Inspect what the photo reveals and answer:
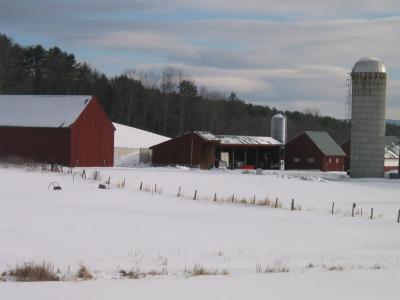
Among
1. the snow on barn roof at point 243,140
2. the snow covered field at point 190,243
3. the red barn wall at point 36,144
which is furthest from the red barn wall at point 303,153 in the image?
the snow covered field at point 190,243

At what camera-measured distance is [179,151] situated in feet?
206

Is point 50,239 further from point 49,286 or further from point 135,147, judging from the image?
point 135,147

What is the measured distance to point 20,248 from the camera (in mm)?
15297

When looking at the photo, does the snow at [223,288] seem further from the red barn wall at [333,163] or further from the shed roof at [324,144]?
the shed roof at [324,144]

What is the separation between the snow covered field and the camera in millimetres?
11000

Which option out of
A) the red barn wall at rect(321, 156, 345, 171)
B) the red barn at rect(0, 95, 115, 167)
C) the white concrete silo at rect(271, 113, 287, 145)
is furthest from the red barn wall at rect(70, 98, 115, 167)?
the white concrete silo at rect(271, 113, 287, 145)

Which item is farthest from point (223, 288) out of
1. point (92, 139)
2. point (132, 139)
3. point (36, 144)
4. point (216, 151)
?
point (132, 139)

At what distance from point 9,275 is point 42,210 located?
35.3 feet

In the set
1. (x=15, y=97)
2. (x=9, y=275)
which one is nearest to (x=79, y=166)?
Result: (x=15, y=97)

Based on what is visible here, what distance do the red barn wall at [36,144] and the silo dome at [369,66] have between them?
2673 centimetres

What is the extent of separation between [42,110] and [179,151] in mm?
14045

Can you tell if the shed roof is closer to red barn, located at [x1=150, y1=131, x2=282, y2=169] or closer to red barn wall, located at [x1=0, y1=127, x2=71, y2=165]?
red barn, located at [x1=150, y1=131, x2=282, y2=169]

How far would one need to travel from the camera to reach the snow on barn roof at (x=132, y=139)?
2997 inches

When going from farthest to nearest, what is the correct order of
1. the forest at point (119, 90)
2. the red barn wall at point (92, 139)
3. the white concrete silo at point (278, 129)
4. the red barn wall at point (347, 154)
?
the forest at point (119, 90) → the white concrete silo at point (278, 129) → the red barn wall at point (347, 154) → the red barn wall at point (92, 139)
